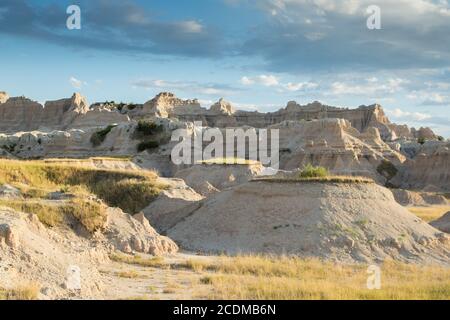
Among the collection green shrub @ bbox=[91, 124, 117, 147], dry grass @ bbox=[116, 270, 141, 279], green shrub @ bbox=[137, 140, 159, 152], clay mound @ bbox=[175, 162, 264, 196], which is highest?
green shrub @ bbox=[91, 124, 117, 147]

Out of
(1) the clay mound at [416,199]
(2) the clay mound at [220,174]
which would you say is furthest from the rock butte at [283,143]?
(1) the clay mound at [416,199]

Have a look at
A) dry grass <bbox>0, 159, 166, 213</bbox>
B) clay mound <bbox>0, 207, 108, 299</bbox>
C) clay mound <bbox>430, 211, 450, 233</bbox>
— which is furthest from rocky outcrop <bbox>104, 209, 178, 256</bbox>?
clay mound <bbox>430, 211, 450, 233</bbox>

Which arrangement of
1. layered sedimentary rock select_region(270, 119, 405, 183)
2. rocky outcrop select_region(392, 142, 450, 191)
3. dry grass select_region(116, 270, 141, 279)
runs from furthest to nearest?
rocky outcrop select_region(392, 142, 450, 191) → layered sedimentary rock select_region(270, 119, 405, 183) → dry grass select_region(116, 270, 141, 279)

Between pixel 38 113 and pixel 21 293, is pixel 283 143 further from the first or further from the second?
pixel 21 293

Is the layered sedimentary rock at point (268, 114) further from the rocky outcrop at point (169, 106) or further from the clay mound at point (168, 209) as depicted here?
the clay mound at point (168, 209)

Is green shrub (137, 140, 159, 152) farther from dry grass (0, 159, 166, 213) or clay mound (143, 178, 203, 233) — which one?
clay mound (143, 178, 203, 233)

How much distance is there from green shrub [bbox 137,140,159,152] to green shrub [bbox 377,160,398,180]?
30.1m

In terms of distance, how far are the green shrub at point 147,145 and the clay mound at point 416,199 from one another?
83.4 ft

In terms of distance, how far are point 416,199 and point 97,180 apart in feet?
116

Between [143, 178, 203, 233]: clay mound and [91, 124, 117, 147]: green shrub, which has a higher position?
[91, 124, 117, 147]: green shrub

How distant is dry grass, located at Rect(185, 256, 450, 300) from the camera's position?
14.3 metres

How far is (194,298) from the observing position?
46.1ft
